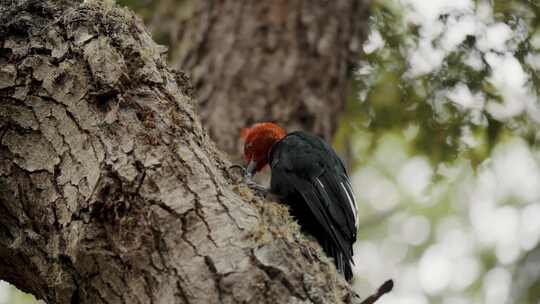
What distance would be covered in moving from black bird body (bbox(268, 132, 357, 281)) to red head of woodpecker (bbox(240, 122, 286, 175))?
11 cm

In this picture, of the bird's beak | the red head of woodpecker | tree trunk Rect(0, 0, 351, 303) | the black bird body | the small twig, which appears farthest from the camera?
the bird's beak

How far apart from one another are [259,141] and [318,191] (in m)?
0.73

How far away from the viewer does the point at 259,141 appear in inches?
180

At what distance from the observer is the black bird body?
372 cm

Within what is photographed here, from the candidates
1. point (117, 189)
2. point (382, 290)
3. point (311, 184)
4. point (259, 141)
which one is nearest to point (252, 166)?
point (259, 141)

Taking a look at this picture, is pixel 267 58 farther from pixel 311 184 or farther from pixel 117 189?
pixel 117 189

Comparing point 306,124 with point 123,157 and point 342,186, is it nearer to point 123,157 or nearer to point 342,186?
point 342,186

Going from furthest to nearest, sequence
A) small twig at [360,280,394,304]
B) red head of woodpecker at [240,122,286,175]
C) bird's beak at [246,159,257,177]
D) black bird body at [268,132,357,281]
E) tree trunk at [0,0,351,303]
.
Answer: bird's beak at [246,159,257,177]
red head of woodpecker at [240,122,286,175]
black bird body at [268,132,357,281]
tree trunk at [0,0,351,303]
small twig at [360,280,394,304]

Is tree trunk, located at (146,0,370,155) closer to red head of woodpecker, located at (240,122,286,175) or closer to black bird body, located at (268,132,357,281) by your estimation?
red head of woodpecker, located at (240,122,286,175)

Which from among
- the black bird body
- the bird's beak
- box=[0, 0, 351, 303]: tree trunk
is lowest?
box=[0, 0, 351, 303]: tree trunk

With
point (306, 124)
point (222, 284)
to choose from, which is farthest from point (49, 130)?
point (306, 124)

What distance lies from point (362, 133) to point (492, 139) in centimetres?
127

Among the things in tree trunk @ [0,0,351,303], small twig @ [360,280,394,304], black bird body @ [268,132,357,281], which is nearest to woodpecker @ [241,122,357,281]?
black bird body @ [268,132,357,281]

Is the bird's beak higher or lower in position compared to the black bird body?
higher
